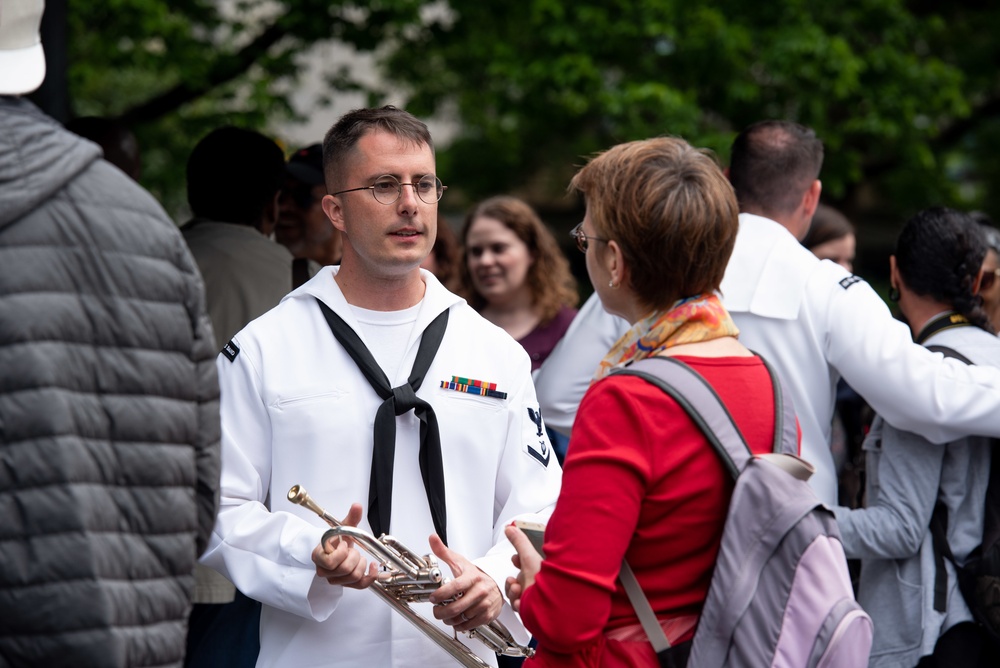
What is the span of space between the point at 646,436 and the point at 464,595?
0.75 m

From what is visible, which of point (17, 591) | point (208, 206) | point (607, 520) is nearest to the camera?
point (17, 591)

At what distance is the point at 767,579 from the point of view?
7.87 ft

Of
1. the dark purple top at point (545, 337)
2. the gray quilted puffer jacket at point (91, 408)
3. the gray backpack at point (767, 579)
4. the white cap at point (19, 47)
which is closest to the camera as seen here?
the gray quilted puffer jacket at point (91, 408)

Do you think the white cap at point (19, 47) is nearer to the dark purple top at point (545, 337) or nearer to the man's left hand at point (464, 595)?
the man's left hand at point (464, 595)

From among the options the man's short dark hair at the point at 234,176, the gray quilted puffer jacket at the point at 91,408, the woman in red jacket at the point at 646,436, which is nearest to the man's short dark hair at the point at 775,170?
the woman in red jacket at the point at 646,436

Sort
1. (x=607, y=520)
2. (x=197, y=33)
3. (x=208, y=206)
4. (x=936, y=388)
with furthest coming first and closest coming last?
(x=197, y=33) → (x=208, y=206) → (x=936, y=388) → (x=607, y=520)

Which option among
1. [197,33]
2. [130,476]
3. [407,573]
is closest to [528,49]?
[197,33]

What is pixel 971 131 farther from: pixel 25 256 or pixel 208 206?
pixel 25 256

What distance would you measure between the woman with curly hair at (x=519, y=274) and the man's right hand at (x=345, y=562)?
132 inches

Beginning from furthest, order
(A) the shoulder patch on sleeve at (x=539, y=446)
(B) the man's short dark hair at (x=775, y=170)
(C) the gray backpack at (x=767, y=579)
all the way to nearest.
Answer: (B) the man's short dark hair at (x=775, y=170)
(A) the shoulder patch on sleeve at (x=539, y=446)
(C) the gray backpack at (x=767, y=579)

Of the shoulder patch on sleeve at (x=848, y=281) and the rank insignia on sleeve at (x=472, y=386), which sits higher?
the shoulder patch on sleeve at (x=848, y=281)

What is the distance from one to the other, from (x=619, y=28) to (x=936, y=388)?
704 cm

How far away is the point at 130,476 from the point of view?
200 centimetres

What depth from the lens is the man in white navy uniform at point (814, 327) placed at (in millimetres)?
3715
